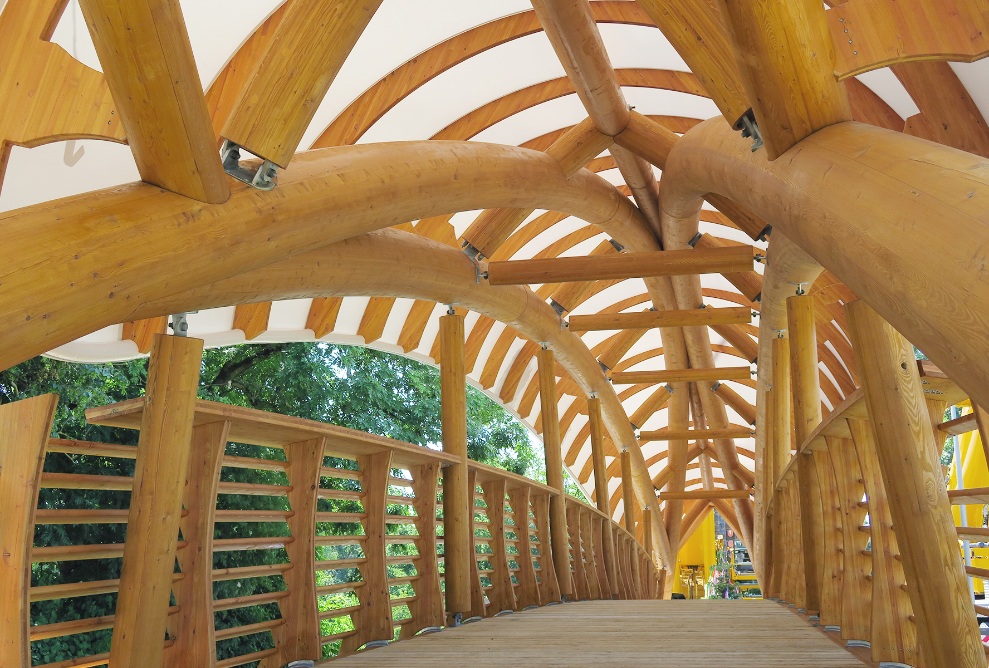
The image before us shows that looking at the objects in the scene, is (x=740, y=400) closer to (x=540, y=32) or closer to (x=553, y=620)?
(x=540, y=32)

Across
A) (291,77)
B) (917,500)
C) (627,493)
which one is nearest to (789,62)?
(917,500)

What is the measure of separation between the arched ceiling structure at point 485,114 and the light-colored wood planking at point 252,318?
2 cm

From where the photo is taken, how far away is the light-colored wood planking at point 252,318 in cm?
889

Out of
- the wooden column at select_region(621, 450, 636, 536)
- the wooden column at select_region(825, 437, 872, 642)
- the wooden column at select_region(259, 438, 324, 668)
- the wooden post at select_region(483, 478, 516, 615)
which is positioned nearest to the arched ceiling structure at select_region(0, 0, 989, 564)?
the wooden column at select_region(621, 450, 636, 536)

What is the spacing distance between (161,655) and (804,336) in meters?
5.75

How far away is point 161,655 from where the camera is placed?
10.8 feet

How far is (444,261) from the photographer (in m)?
8.01

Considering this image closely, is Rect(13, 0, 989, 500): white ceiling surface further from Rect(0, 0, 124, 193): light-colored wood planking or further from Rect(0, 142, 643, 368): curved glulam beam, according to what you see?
Rect(0, 142, 643, 368): curved glulam beam

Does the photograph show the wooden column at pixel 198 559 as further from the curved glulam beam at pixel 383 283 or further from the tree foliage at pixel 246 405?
the tree foliage at pixel 246 405

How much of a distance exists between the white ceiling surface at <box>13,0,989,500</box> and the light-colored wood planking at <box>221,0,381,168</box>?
2.29 meters

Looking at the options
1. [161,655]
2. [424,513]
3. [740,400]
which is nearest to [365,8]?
[161,655]

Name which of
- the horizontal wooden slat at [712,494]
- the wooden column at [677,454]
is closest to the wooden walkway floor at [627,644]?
the wooden column at [677,454]

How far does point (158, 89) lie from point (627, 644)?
3482 millimetres

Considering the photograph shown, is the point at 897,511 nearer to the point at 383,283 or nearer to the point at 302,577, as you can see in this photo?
the point at 302,577
